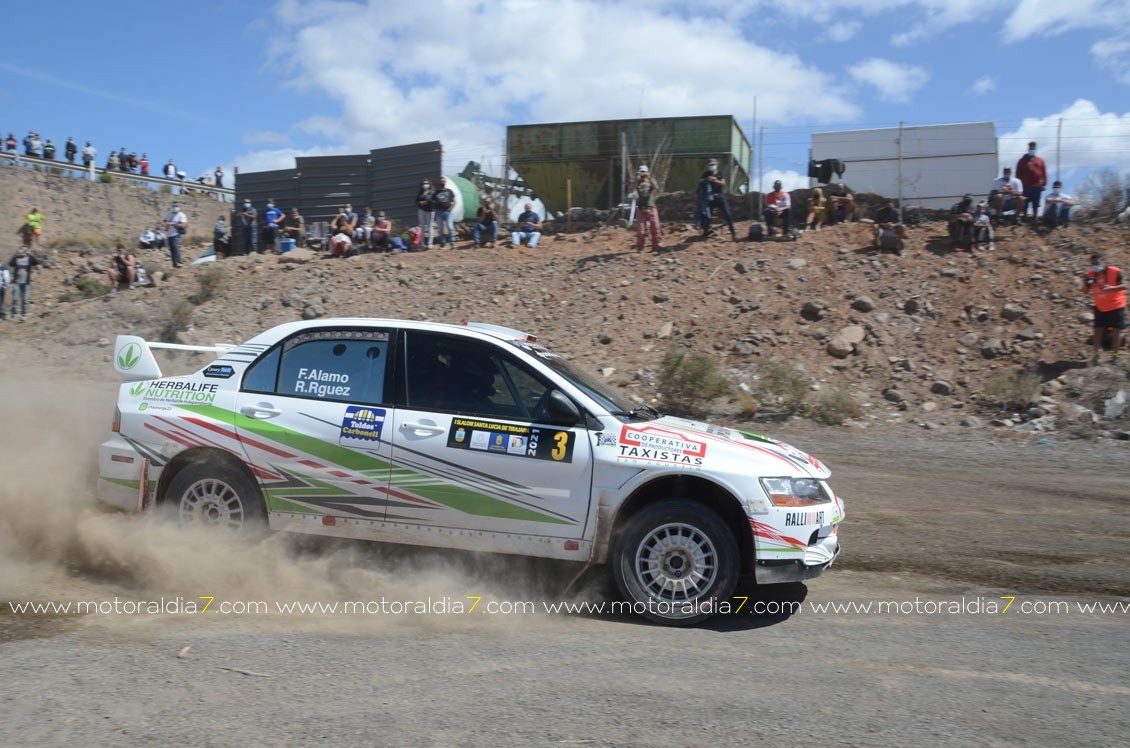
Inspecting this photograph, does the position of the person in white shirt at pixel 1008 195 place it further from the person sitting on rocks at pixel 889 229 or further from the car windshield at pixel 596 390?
the car windshield at pixel 596 390

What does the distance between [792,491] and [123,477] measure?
14.9 ft

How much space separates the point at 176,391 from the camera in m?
6.47

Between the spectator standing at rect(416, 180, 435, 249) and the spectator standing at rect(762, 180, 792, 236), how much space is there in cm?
892

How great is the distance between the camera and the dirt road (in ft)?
13.4

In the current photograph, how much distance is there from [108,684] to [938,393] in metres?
14.3

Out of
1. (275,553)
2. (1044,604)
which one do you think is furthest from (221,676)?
(1044,604)

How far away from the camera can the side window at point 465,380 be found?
5.93 meters

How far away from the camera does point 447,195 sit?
80.8ft

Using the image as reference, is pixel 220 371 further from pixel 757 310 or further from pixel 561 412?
pixel 757 310

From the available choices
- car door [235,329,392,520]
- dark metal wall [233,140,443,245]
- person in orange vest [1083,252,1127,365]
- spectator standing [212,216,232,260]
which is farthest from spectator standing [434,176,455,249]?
car door [235,329,392,520]

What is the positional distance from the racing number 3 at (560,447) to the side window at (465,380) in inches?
9.6

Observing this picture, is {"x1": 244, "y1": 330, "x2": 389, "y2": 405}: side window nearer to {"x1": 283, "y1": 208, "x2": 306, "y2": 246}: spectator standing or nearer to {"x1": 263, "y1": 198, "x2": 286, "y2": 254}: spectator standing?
{"x1": 263, "y1": 198, "x2": 286, "y2": 254}: spectator standing

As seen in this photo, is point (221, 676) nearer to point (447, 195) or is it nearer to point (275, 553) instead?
point (275, 553)

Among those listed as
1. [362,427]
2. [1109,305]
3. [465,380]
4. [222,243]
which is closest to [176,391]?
[362,427]
